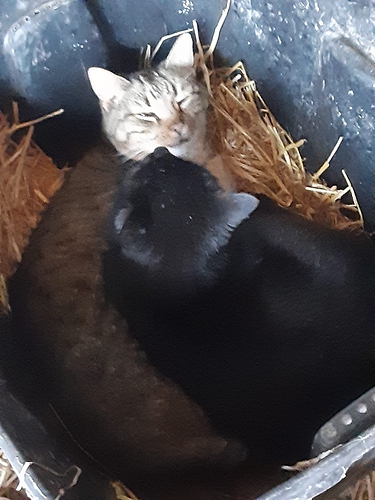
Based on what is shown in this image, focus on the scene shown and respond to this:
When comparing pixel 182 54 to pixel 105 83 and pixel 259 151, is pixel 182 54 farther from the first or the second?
pixel 259 151

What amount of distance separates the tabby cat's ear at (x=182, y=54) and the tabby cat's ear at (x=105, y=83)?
169 millimetres

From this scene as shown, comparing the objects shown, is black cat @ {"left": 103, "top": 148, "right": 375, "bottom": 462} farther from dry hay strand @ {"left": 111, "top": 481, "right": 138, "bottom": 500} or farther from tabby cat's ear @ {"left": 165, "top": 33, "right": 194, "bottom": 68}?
tabby cat's ear @ {"left": 165, "top": 33, "right": 194, "bottom": 68}

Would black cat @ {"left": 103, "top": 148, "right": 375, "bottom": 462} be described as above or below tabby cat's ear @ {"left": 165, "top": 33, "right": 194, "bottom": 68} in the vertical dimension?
below

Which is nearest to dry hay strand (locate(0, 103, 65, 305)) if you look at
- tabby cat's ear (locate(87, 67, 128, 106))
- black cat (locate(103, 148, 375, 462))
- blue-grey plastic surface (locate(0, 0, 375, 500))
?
blue-grey plastic surface (locate(0, 0, 375, 500))

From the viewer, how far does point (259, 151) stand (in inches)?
78.3

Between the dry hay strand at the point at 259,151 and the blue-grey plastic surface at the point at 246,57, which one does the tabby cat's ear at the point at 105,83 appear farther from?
the dry hay strand at the point at 259,151

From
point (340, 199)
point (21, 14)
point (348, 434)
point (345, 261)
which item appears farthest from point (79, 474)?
point (21, 14)

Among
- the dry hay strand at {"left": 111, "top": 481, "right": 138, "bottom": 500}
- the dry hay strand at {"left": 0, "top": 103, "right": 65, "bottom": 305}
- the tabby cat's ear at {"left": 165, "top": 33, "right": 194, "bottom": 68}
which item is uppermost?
the tabby cat's ear at {"left": 165, "top": 33, "right": 194, "bottom": 68}

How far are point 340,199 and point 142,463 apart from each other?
980 millimetres

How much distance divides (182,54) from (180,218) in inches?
29.7

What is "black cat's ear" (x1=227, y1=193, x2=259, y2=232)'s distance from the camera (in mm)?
1376

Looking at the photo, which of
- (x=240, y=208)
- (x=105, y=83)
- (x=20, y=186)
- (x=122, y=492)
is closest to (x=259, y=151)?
(x=105, y=83)

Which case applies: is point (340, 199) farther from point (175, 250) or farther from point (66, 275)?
point (66, 275)

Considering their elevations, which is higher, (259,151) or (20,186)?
(259,151)
